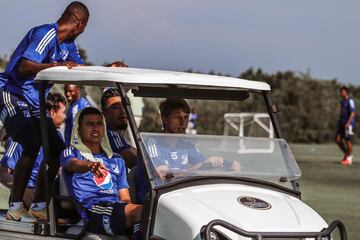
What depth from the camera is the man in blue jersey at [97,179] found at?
20.9 feet

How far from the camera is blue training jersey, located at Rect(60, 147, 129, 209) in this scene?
666 cm

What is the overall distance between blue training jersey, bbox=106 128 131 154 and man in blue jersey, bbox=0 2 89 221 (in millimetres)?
638

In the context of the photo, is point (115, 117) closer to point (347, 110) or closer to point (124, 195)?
point (124, 195)

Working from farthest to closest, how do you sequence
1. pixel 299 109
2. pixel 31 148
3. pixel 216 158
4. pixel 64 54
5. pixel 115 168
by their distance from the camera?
pixel 299 109 < pixel 64 54 < pixel 31 148 < pixel 115 168 < pixel 216 158

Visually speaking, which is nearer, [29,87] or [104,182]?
[104,182]

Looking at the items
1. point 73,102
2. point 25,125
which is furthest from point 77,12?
point 73,102

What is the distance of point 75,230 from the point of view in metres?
6.73

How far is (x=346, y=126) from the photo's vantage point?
22.5 meters

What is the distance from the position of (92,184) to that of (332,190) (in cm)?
908

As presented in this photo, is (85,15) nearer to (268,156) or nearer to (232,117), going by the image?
(268,156)

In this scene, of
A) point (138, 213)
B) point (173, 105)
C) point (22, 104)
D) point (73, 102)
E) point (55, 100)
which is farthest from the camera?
point (73, 102)

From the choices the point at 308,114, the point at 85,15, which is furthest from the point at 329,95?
the point at 85,15

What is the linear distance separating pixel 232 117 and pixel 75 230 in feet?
72.4

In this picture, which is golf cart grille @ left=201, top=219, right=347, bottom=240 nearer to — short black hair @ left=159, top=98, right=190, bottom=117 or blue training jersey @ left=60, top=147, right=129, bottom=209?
blue training jersey @ left=60, top=147, right=129, bottom=209
